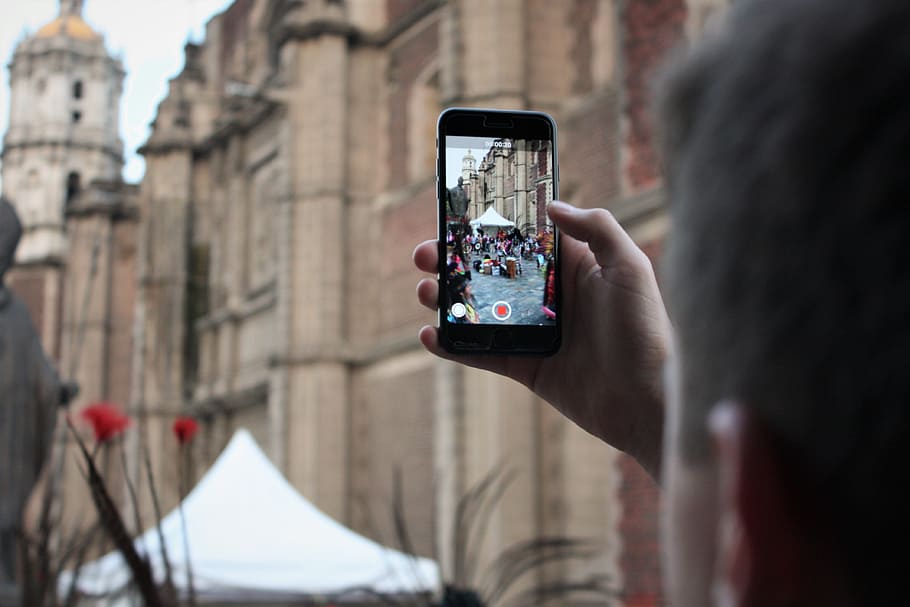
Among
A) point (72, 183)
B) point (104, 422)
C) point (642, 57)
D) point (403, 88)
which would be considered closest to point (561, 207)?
point (104, 422)

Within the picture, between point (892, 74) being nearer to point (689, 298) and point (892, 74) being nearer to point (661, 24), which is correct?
point (689, 298)

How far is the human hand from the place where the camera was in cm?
136

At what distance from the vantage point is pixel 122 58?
5612cm

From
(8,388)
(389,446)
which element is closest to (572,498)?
(389,446)

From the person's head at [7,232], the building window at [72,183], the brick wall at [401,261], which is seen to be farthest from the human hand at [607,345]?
the building window at [72,183]

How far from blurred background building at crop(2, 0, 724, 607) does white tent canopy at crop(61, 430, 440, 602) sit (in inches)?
23.4

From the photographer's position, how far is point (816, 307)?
1.93ft

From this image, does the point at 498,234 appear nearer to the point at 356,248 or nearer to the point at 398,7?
the point at 356,248

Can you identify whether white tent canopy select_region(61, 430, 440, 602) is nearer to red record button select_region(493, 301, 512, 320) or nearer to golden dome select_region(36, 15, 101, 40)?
red record button select_region(493, 301, 512, 320)

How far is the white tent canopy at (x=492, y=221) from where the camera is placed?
5.57 ft

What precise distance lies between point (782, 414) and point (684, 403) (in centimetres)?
11

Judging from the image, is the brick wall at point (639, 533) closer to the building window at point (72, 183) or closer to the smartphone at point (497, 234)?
the smartphone at point (497, 234)

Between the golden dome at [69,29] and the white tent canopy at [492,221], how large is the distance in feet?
182

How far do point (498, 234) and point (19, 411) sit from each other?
4.93 metres
